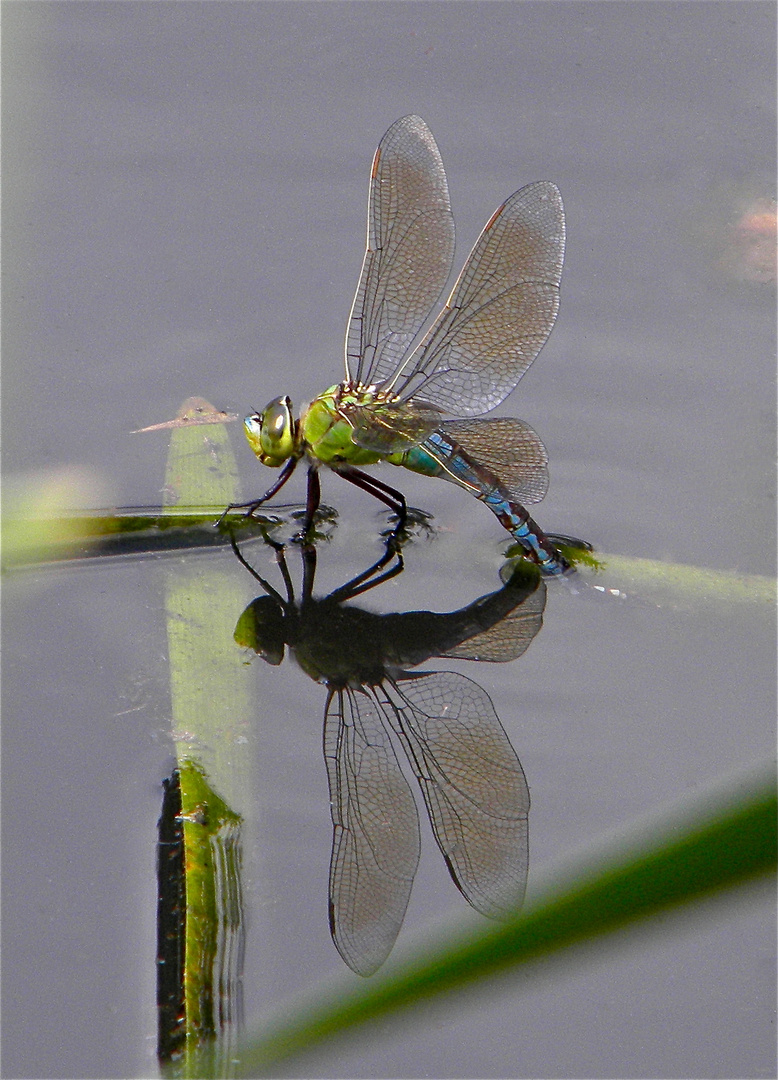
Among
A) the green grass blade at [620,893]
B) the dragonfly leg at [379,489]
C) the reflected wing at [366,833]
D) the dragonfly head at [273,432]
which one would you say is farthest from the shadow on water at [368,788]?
the green grass blade at [620,893]

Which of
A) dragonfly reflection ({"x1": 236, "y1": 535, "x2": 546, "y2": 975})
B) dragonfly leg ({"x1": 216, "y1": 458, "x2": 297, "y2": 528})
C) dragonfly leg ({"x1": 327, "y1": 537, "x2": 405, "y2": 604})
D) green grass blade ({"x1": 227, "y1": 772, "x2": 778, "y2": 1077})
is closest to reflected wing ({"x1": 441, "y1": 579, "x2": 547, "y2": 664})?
dragonfly reflection ({"x1": 236, "y1": 535, "x2": 546, "y2": 975})

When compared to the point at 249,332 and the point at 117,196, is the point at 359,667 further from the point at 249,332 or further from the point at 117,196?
the point at 117,196

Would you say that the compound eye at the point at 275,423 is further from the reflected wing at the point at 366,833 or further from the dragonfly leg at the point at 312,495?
the reflected wing at the point at 366,833

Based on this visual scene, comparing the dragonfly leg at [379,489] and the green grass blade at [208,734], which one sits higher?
the dragonfly leg at [379,489]

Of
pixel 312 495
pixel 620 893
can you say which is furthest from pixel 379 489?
pixel 620 893

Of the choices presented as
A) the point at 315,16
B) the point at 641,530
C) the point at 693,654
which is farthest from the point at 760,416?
the point at 315,16

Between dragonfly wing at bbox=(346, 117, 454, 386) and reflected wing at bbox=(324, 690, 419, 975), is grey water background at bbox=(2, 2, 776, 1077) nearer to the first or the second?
reflected wing at bbox=(324, 690, 419, 975)
